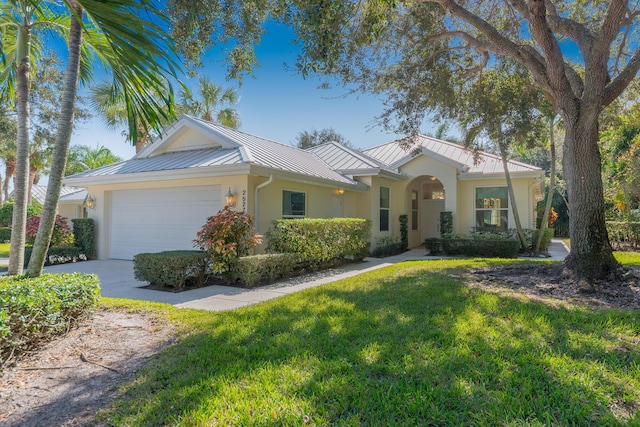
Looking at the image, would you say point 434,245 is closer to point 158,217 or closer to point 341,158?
point 341,158

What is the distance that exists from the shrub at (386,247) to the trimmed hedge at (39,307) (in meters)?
10.6

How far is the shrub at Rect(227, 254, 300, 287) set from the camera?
8.21m

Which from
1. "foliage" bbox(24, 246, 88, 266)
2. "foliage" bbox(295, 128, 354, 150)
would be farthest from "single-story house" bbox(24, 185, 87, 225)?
"foliage" bbox(295, 128, 354, 150)

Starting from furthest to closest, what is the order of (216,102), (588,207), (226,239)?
(216,102)
(226,239)
(588,207)

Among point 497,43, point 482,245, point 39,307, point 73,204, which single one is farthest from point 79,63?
point 73,204

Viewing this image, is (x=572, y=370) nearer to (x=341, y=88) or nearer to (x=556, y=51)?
(x=556, y=51)

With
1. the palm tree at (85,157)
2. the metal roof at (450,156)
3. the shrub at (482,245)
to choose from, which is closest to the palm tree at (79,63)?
the metal roof at (450,156)

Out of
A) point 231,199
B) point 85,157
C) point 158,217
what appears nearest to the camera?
point 231,199

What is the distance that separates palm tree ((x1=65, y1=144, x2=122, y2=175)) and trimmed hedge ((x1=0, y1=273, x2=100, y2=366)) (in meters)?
31.5

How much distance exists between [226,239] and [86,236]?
7355 mm

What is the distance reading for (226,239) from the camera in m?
8.28

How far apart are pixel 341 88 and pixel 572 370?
8642mm

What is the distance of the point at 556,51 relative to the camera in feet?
23.2

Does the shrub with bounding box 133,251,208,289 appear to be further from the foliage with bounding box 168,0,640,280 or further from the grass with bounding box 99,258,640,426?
the foliage with bounding box 168,0,640,280
